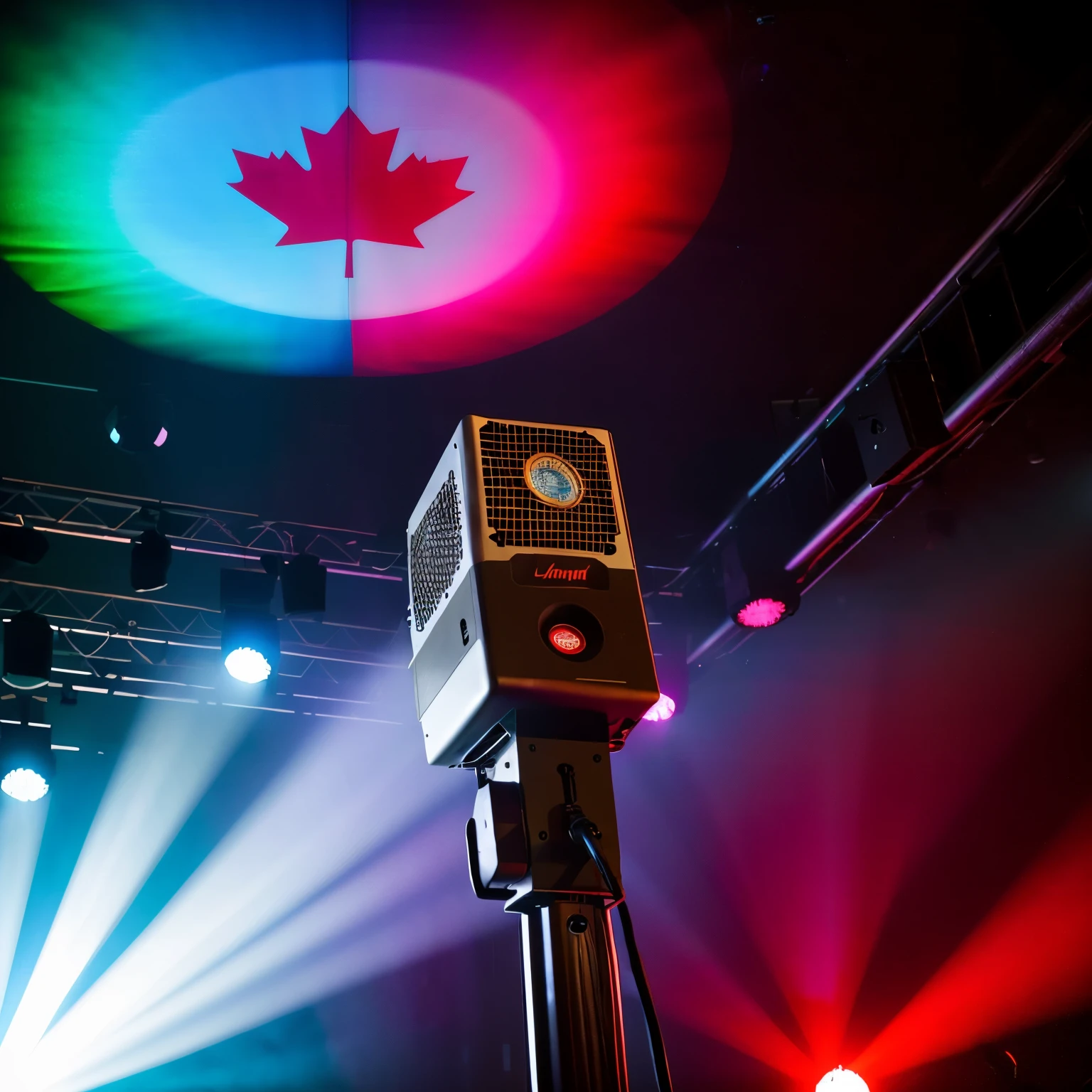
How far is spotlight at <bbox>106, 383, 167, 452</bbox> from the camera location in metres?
3.77

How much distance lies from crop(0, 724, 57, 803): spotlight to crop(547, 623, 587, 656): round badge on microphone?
479 centimetres

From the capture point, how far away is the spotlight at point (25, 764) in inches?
188

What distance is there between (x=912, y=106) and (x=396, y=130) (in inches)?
64.2

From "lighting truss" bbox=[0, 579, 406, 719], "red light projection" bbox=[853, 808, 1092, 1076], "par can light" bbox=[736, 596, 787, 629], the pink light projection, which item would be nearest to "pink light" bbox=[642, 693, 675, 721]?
"par can light" bbox=[736, 596, 787, 629]

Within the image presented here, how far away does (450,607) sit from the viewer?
3.32 ft

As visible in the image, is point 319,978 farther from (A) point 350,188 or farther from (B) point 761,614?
(A) point 350,188

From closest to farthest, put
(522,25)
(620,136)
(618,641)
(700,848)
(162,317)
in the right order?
(618,641) < (522,25) < (620,136) < (162,317) < (700,848)

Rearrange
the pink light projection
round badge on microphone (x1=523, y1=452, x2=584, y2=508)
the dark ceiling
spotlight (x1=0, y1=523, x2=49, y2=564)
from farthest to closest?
spotlight (x1=0, y1=523, x2=49, y2=564) < the dark ceiling < the pink light projection < round badge on microphone (x1=523, y1=452, x2=584, y2=508)

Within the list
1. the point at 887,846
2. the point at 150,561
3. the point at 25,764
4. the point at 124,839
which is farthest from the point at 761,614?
the point at 124,839

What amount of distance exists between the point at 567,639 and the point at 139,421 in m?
3.35

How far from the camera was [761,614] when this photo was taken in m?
4.22

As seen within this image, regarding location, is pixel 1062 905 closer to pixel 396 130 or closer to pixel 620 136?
pixel 620 136

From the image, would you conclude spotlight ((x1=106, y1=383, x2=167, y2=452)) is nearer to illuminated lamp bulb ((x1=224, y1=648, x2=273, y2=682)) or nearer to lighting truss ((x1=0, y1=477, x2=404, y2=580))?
lighting truss ((x1=0, y1=477, x2=404, y2=580))

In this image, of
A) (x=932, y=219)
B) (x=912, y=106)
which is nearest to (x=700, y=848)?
(x=932, y=219)
